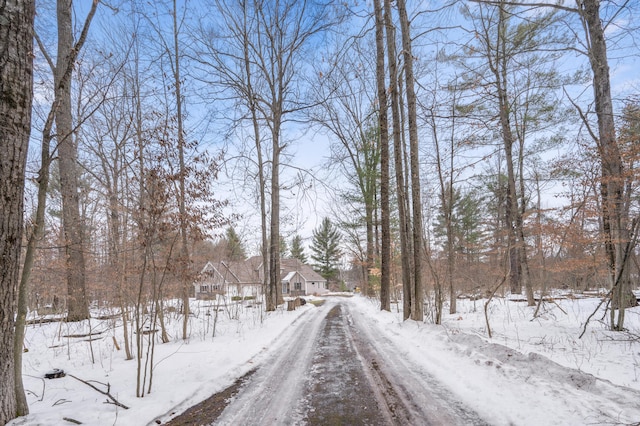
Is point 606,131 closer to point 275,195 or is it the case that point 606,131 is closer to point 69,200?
point 275,195

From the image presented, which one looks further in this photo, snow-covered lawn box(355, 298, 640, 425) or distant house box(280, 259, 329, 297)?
distant house box(280, 259, 329, 297)

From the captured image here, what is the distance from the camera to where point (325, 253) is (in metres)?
45.2

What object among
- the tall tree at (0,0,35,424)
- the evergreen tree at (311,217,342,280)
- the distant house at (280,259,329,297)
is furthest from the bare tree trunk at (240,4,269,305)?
the evergreen tree at (311,217,342,280)

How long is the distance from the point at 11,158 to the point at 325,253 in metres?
43.2

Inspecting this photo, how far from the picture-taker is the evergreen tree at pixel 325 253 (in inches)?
1753

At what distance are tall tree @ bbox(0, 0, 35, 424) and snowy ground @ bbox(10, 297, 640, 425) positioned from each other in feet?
1.77

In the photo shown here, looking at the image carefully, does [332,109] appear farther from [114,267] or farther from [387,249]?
[114,267]

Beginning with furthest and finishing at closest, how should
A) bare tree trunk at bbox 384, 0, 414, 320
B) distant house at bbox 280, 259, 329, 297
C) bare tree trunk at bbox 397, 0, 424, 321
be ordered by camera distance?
distant house at bbox 280, 259, 329, 297 < bare tree trunk at bbox 384, 0, 414, 320 < bare tree trunk at bbox 397, 0, 424, 321

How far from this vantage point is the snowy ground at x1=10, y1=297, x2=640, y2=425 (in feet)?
8.95

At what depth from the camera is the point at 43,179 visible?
310 cm

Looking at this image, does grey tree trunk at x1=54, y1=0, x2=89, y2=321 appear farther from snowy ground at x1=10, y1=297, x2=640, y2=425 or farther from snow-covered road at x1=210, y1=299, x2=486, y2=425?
snow-covered road at x1=210, y1=299, x2=486, y2=425

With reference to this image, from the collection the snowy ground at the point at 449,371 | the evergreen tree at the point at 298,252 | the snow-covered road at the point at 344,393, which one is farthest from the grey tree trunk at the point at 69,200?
the evergreen tree at the point at 298,252

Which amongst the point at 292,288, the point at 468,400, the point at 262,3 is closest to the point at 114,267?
the point at 468,400

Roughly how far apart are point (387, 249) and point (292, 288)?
3159 cm
